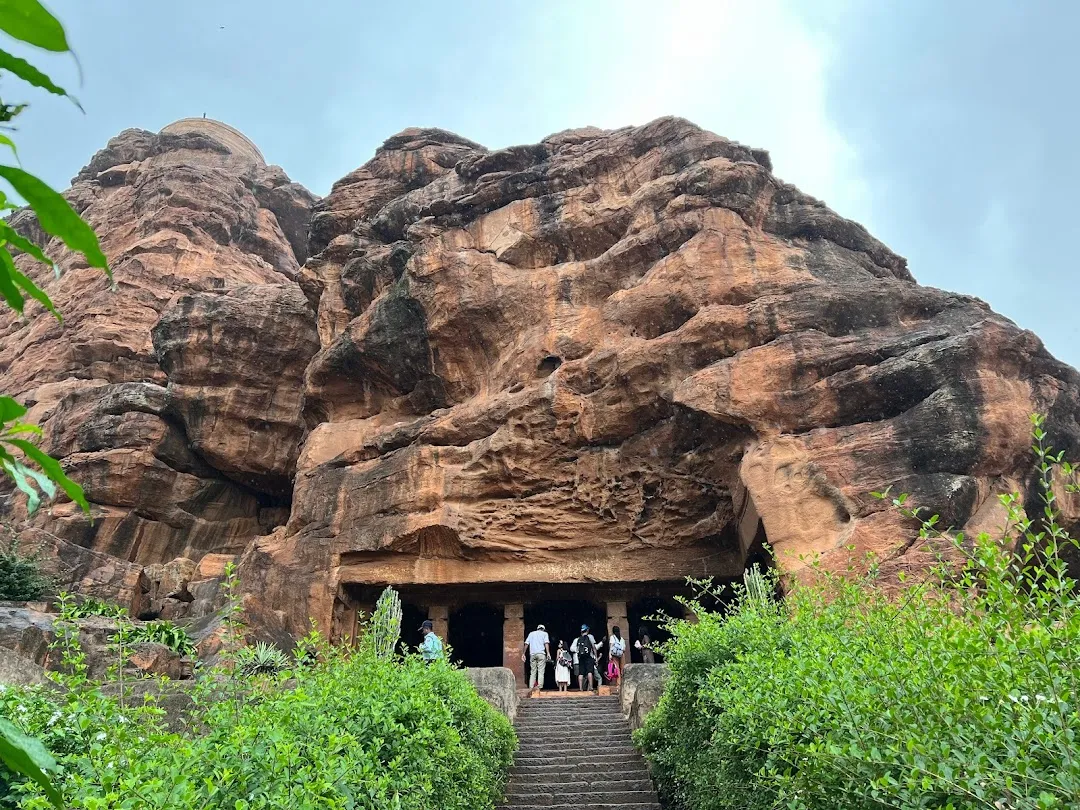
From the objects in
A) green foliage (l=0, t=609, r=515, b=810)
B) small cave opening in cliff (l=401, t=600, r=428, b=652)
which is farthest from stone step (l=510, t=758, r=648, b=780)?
small cave opening in cliff (l=401, t=600, r=428, b=652)

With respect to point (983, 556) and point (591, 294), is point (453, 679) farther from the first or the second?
point (591, 294)

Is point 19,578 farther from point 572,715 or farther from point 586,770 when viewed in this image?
point 586,770

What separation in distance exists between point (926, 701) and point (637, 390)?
1257cm

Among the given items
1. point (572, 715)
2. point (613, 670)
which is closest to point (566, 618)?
point (613, 670)

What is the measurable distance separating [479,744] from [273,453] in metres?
19.8

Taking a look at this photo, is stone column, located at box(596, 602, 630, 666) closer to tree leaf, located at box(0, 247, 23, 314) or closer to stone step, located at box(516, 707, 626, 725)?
stone step, located at box(516, 707, 626, 725)

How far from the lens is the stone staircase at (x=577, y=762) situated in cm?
885

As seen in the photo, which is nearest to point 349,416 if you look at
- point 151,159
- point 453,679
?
point 453,679

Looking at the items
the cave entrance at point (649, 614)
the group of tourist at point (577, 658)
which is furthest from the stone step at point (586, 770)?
the cave entrance at point (649, 614)

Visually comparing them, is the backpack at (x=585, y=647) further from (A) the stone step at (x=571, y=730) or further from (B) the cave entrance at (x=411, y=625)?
(B) the cave entrance at (x=411, y=625)

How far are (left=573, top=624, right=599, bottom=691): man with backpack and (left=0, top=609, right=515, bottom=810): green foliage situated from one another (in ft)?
27.4

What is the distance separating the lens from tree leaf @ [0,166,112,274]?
39.5 inches

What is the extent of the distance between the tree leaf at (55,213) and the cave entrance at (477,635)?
66.5 ft

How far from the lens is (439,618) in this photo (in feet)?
57.4
